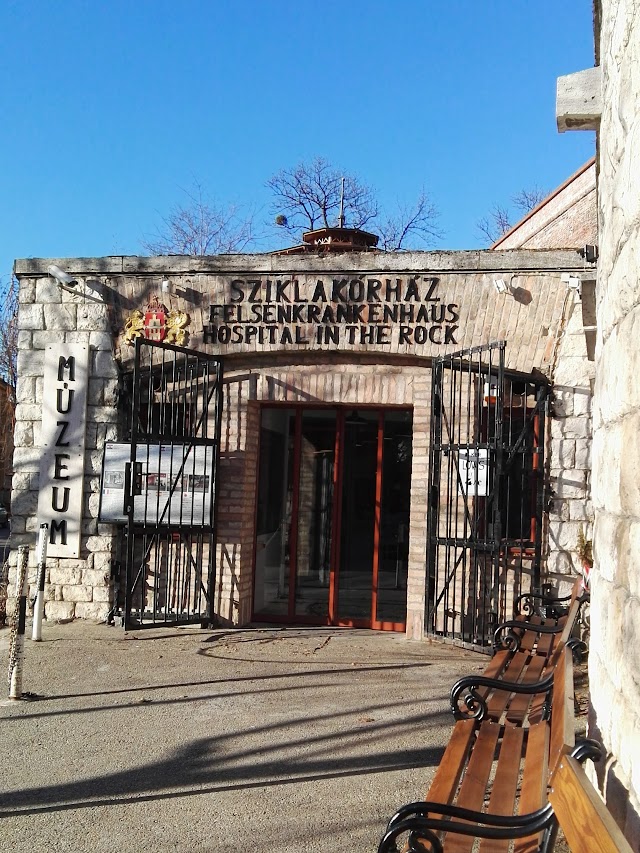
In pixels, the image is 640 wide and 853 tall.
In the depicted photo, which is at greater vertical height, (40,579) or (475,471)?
(475,471)

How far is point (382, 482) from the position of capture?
9039 mm

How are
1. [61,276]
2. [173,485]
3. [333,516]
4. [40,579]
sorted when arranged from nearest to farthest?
[40,579], [173,485], [61,276], [333,516]

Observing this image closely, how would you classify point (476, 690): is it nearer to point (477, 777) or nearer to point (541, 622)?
point (477, 777)

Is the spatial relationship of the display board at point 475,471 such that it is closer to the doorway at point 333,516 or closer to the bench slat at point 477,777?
the doorway at point 333,516

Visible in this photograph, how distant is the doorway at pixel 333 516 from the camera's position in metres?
9.01

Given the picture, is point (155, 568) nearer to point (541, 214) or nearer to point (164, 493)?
point (164, 493)

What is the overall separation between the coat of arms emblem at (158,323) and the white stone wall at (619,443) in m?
5.97

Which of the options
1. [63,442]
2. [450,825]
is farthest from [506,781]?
[63,442]

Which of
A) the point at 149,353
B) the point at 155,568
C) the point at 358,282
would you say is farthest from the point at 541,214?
the point at 155,568

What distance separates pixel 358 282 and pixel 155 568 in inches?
137

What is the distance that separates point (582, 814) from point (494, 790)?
4.46ft

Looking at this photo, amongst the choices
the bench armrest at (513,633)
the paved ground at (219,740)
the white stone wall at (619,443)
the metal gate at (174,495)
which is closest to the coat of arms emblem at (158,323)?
the metal gate at (174,495)

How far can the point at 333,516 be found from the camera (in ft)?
29.9

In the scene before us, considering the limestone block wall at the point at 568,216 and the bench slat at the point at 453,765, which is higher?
the limestone block wall at the point at 568,216
